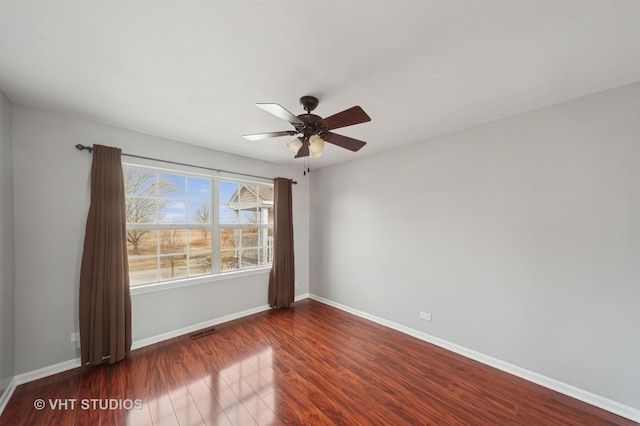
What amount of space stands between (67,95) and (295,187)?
306 centimetres

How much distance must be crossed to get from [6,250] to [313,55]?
301cm

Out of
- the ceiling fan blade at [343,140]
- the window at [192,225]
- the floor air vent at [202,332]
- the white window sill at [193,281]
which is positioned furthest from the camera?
the floor air vent at [202,332]

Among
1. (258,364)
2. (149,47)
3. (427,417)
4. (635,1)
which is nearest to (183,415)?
(258,364)

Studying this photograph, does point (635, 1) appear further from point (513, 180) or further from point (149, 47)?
point (149, 47)

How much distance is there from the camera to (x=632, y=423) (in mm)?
1789

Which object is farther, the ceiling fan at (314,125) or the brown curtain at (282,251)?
the brown curtain at (282,251)

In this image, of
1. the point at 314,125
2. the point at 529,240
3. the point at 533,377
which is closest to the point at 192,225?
the point at 314,125

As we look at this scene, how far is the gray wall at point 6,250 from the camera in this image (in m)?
1.94

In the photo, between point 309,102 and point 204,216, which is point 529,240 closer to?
point 309,102

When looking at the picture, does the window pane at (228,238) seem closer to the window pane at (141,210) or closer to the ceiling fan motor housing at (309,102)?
the window pane at (141,210)

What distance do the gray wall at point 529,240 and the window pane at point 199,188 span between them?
101 inches

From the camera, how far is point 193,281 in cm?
324

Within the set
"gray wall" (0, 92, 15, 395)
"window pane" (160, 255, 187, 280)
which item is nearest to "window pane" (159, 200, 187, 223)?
"window pane" (160, 255, 187, 280)

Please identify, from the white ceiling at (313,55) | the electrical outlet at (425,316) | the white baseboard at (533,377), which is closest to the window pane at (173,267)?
the white ceiling at (313,55)
